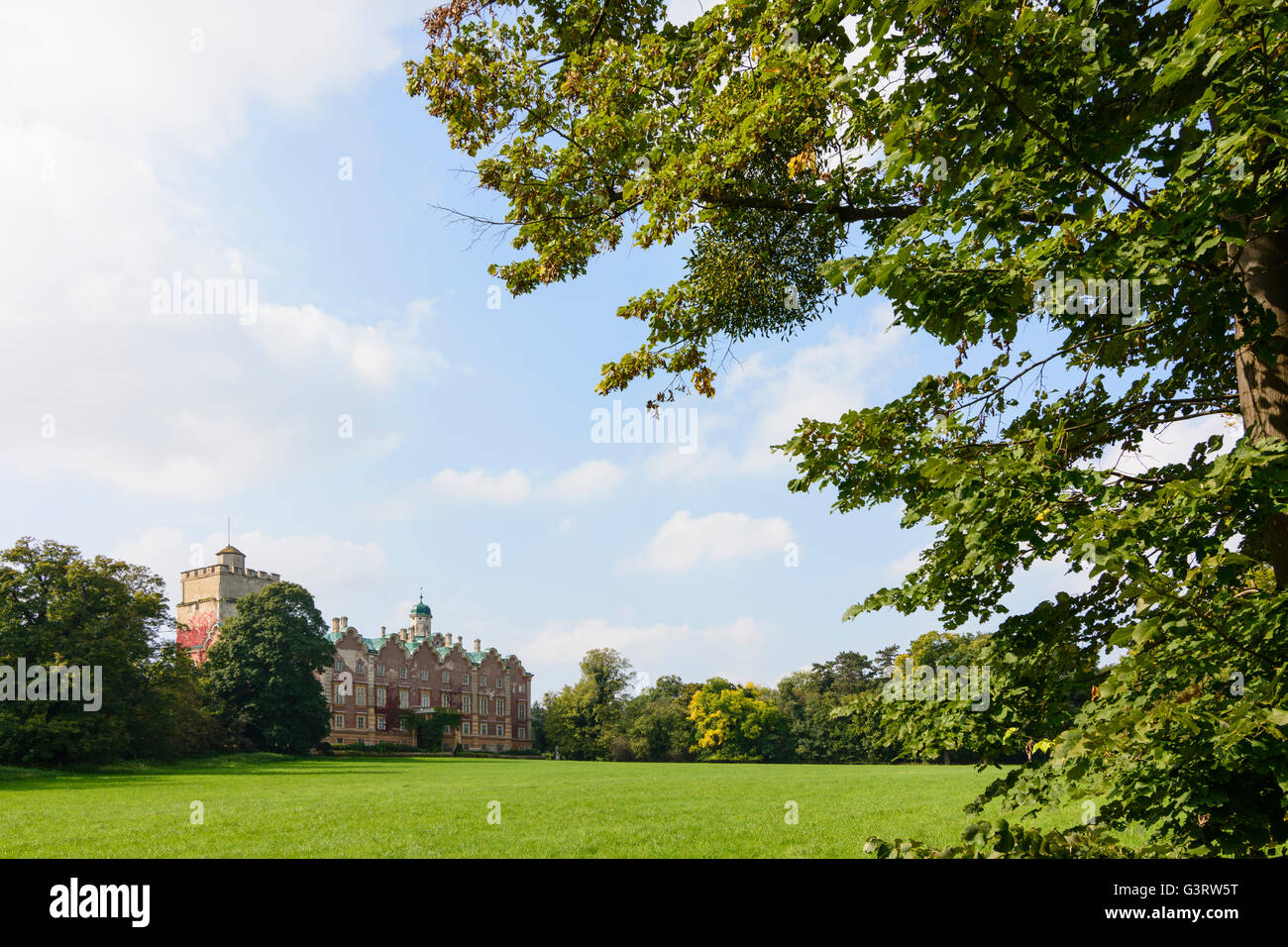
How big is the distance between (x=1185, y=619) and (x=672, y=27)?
266 inches

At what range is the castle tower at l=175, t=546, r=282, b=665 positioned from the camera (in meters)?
69.0

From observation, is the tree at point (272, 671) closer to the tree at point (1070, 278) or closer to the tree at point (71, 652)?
the tree at point (71, 652)

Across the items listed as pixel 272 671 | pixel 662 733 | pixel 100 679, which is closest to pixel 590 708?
pixel 662 733

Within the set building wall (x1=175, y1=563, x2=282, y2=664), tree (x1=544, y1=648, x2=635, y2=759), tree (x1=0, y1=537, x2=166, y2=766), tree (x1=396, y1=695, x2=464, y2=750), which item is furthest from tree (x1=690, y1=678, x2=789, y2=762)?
tree (x1=0, y1=537, x2=166, y2=766)

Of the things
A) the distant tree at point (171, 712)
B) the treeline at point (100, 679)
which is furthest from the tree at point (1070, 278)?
the distant tree at point (171, 712)

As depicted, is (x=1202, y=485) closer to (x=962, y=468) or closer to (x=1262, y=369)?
(x=962, y=468)

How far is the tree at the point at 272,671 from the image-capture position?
2174 inches

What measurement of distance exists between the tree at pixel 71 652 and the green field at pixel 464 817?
614cm

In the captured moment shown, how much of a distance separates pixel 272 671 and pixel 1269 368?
6045 centimetres

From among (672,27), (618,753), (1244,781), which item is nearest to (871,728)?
(1244,781)

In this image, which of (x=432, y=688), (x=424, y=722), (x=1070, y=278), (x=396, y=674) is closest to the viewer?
(x=1070, y=278)

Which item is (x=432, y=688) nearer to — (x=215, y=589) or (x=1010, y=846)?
(x=215, y=589)

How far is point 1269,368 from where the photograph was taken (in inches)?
197
